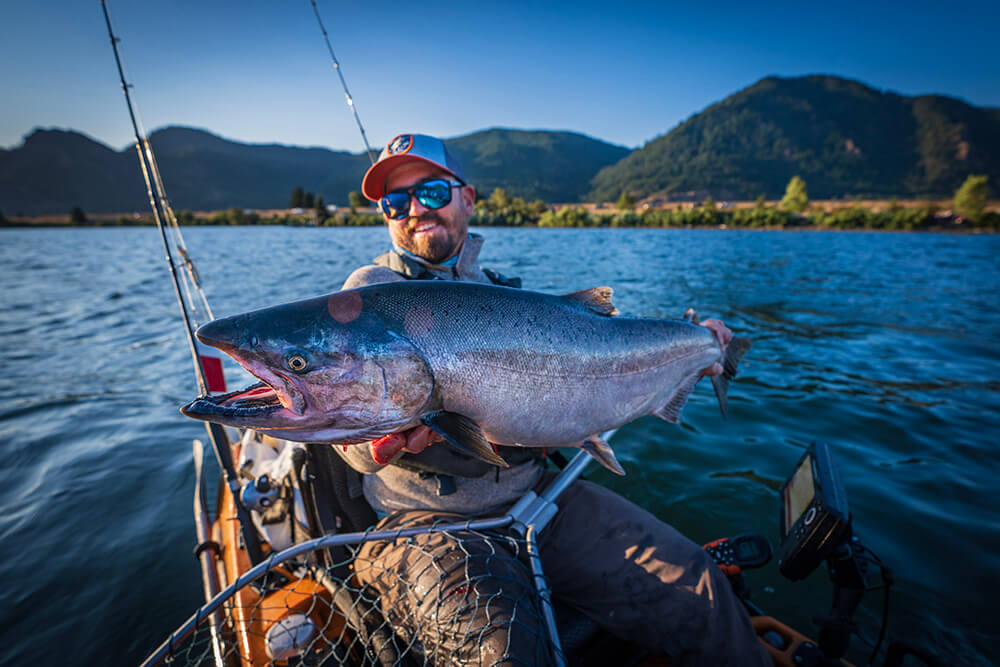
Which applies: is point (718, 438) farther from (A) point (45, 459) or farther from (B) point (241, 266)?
(B) point (241, 266)

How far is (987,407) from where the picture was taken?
21.7ft

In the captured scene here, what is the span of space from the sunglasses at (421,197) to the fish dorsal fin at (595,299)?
1.31 meters

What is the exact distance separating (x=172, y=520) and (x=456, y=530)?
481 cm

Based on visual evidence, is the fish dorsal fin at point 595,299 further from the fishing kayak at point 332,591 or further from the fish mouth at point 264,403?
the fish mouth at point 264,403

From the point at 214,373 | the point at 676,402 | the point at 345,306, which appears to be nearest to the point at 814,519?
the point at 676,402

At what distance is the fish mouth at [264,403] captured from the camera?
1455mm

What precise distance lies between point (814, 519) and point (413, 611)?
2.41 m

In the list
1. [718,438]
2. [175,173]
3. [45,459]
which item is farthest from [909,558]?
[175,173]

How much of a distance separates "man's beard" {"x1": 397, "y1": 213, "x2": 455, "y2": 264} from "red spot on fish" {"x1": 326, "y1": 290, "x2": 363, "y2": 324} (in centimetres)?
145

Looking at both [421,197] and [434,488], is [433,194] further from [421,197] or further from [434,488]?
[434,488]

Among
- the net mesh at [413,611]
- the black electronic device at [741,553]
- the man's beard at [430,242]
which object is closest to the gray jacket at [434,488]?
the net mesh at [413,611]

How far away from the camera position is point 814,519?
2461mm

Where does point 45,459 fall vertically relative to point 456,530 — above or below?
below

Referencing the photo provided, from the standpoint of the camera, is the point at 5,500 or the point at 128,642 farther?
the point at 5,500
